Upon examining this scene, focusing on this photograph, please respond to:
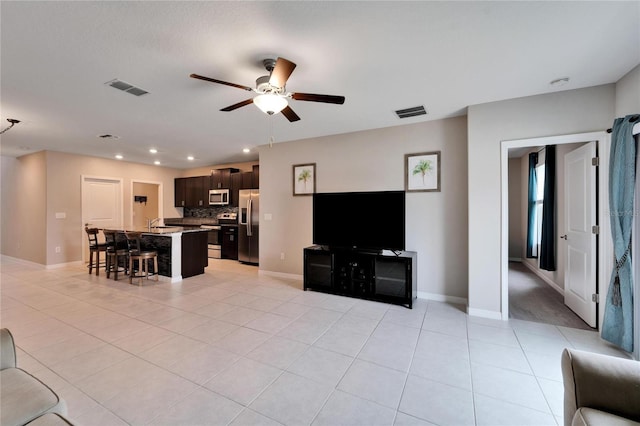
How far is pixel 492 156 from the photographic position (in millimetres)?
3262

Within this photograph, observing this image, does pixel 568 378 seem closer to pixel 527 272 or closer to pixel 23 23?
pixel 23 23

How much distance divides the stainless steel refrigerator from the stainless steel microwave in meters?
0.92

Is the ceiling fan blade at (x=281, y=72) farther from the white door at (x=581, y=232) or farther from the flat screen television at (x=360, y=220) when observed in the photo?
the white door at (x=581, y=232)

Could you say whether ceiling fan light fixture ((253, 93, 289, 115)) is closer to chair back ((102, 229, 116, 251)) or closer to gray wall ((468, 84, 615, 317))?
gray wall ((468, 84, 615, 317))

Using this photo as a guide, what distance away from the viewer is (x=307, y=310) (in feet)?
11.6

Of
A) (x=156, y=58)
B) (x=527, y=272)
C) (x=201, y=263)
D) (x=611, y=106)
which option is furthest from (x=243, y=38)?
(x=527, y=272)

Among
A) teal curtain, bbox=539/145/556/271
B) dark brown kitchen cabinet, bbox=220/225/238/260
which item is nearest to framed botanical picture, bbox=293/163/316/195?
dark brown kitchen cabinet, bbox=220/225/238/260

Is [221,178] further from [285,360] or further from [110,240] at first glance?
[285,360]

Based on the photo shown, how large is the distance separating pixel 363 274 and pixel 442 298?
1.19m

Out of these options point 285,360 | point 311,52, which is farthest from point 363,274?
point 311,52

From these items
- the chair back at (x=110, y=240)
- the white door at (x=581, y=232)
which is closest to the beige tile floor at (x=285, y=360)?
the white door at (x=581, y=232)

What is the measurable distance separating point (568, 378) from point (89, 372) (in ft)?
10.6

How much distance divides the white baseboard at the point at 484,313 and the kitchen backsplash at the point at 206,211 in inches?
240

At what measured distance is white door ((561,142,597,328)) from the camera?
3035mm
